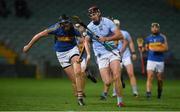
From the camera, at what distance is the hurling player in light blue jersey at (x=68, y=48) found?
16.0 metres

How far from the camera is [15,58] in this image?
34625 mm

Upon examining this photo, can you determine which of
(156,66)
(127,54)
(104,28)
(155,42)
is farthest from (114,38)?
(127,54)

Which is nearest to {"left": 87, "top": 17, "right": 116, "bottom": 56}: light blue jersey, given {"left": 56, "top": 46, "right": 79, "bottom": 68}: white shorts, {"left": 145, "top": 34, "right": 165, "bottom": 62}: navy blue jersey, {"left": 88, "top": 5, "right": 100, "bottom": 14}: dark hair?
{"left": 88, "top": 5, "right": 100, "bottom": 14}: dark hair

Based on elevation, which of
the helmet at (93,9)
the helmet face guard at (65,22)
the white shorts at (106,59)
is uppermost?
the helmet at (93,9)

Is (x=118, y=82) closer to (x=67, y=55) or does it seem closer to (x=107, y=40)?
(x=107, y=40)

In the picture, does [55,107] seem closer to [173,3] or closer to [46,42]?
[46,42]

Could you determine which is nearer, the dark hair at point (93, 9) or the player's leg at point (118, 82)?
the player's leg at point (118, 82)

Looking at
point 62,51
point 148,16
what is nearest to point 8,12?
point 148,16

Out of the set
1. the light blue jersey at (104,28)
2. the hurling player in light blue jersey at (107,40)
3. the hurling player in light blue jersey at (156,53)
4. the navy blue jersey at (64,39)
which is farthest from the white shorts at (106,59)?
the hurling player in light blue jersey at (156,53)

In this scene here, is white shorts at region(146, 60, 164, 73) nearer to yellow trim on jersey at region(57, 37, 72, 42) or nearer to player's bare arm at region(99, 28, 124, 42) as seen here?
yellow trim on jersey at region(57, 37, 72, 42)

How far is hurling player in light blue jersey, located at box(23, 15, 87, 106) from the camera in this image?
52.3ft

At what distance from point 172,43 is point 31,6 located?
839 cm

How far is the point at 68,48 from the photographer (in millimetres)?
16516

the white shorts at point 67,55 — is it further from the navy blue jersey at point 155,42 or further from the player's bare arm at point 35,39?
the navy blue jersey at point 155,42
